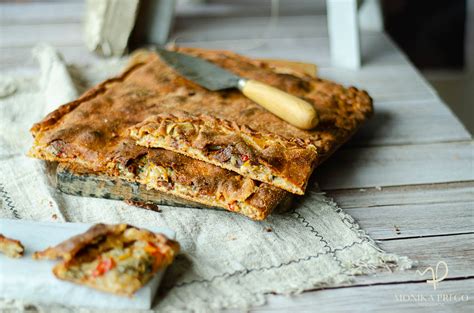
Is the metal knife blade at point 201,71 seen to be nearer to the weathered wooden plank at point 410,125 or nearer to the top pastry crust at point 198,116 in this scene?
the top pastry crust at point 198,116

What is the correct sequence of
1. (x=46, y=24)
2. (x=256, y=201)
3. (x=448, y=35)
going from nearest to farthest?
(x=256, y=201)
(x=46, y=24)
(x=448, y=35)

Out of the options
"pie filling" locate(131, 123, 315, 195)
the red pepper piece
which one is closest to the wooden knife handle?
"pie filling" locate(131, 123, 315, 195)

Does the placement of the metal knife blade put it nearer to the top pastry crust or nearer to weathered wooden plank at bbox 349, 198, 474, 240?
the top pastry crust

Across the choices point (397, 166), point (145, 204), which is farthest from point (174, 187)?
point (397, 166)

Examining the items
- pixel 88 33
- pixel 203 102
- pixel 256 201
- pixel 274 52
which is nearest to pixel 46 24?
pixel 88 33

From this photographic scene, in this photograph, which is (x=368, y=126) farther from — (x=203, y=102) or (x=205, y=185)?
(x=205, y=185)
